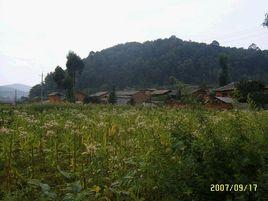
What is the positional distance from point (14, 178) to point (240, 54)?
364ft

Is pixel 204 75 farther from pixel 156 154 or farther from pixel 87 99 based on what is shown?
pixel 156 154

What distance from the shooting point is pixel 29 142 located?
7043mm

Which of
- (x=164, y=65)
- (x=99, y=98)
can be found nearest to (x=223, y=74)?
(x=99, y=98)

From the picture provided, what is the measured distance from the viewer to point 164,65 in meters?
111

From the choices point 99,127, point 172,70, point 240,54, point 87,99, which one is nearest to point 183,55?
point 172,70

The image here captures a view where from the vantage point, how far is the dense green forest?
10471 cm

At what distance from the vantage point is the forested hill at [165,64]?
343ft
